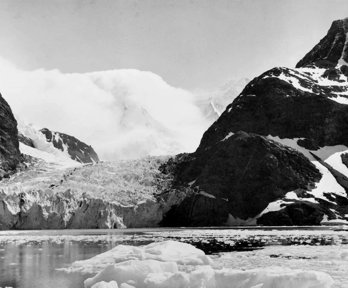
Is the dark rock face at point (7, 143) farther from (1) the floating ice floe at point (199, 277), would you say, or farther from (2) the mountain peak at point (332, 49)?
(1) the floating ice floe at point (199, 277)

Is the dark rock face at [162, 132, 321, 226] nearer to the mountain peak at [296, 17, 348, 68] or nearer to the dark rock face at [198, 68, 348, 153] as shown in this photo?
the dark rock face at [198, 68, 348, 153]

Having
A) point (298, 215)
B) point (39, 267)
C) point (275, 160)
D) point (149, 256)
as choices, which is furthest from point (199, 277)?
point (275, 160)

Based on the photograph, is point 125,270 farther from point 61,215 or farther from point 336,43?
point 336,43

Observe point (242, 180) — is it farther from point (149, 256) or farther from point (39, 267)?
point (39, 267)

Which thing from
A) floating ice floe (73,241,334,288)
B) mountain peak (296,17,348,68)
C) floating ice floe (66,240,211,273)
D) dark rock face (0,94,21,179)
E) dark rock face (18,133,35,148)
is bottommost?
floating ice floe (73,241,334,288)

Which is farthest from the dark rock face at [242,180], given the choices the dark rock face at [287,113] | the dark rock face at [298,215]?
the dark rock face at [287,113]

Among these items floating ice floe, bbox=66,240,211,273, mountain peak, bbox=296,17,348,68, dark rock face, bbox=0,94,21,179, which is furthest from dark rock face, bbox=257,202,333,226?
mountain peak, bbox=296,17,348,68

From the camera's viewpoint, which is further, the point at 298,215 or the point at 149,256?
the point at 298,215
